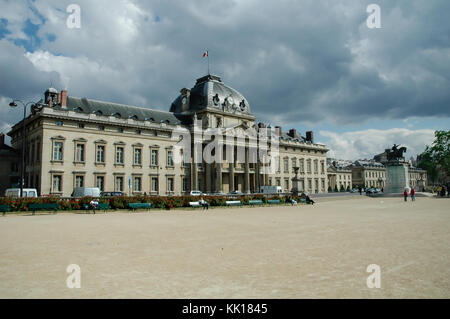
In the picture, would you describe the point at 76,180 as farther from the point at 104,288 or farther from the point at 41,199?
the point at 104,288

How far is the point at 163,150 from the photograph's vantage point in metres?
53.1

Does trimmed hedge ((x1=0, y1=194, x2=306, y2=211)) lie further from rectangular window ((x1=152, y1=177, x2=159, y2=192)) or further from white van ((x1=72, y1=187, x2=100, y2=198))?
rectangular window ((x1=152, y1=177, x2=159, y2=192))

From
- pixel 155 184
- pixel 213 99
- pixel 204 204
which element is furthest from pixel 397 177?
pixel 155 184

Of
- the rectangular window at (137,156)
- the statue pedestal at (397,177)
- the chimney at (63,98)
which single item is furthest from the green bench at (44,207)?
the statue pedestal at (397,177)

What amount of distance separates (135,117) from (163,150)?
22.4 feet

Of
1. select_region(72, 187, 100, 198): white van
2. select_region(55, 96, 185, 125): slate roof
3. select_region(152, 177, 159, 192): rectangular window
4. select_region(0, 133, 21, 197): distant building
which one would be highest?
select_region(55, 96, 185, 125): slate roof

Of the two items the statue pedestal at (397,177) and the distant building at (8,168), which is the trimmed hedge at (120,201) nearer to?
the statue pedestal at (397,177)

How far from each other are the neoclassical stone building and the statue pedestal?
23.8 m

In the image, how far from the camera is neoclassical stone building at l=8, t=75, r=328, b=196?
140ft

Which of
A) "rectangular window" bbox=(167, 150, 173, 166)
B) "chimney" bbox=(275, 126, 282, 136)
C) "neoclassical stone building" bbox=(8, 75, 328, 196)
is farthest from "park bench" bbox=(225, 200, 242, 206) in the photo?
"chimney" bbox=(275, 126, 282, 136)

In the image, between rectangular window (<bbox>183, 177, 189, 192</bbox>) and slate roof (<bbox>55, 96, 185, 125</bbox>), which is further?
rectangular window (<bbox>183, 177, 189, 192</bbox>)

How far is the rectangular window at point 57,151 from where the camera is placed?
42.0 m

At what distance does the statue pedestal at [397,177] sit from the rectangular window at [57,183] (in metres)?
45.8

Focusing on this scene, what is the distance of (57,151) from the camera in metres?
42.2
